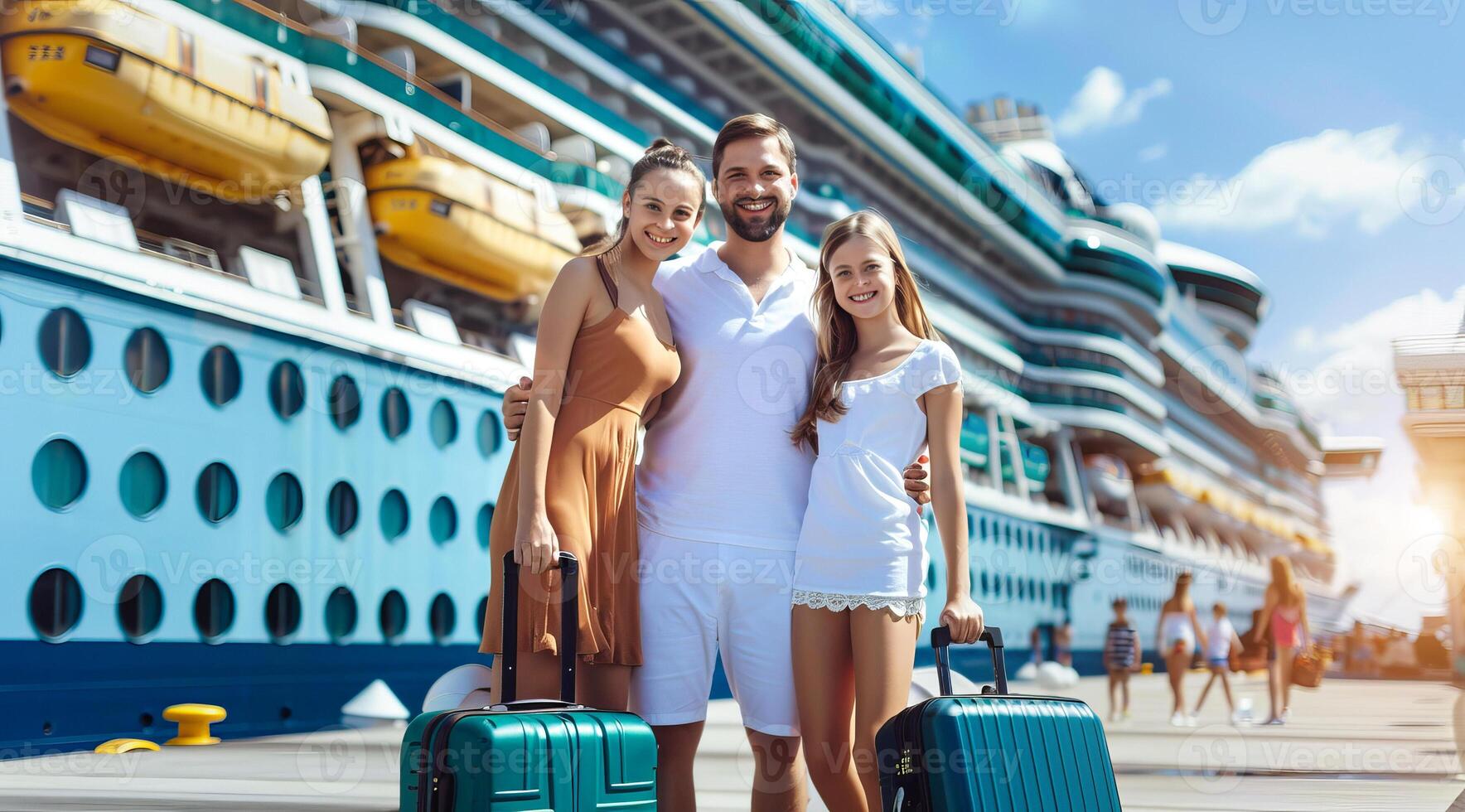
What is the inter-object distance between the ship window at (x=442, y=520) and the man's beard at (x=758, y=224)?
7.28 meters

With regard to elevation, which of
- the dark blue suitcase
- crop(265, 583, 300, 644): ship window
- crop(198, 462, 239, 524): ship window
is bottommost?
the dark blue suitcase

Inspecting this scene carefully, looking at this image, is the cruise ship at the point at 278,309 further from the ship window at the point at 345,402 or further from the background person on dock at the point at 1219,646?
the background person on dock at the point at 1219,646

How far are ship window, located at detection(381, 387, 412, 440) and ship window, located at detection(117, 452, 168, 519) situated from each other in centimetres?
191

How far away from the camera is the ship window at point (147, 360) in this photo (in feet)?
24.4

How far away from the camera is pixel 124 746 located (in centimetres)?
682

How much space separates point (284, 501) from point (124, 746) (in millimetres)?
2028

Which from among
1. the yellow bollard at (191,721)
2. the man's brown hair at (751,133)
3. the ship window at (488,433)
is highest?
the ship window at (488,433)

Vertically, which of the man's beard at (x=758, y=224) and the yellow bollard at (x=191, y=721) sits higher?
the man's beard at (x=758, y=224)

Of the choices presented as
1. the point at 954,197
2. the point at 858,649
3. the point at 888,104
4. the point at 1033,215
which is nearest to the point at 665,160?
the point at 858,649

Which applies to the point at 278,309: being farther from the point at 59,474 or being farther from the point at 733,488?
the point at 733,488

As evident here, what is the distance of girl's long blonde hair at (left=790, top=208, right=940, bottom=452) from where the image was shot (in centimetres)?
251

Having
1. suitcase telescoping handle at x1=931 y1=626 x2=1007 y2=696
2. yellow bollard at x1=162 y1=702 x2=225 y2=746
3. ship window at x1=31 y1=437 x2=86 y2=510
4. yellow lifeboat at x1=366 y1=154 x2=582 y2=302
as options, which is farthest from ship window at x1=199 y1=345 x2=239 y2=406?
suitcase telescoping handle at x1=931 y1=626 x2=1007 y2=696

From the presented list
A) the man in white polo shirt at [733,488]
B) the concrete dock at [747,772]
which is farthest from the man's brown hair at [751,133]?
the concrete dock at [747,772]
